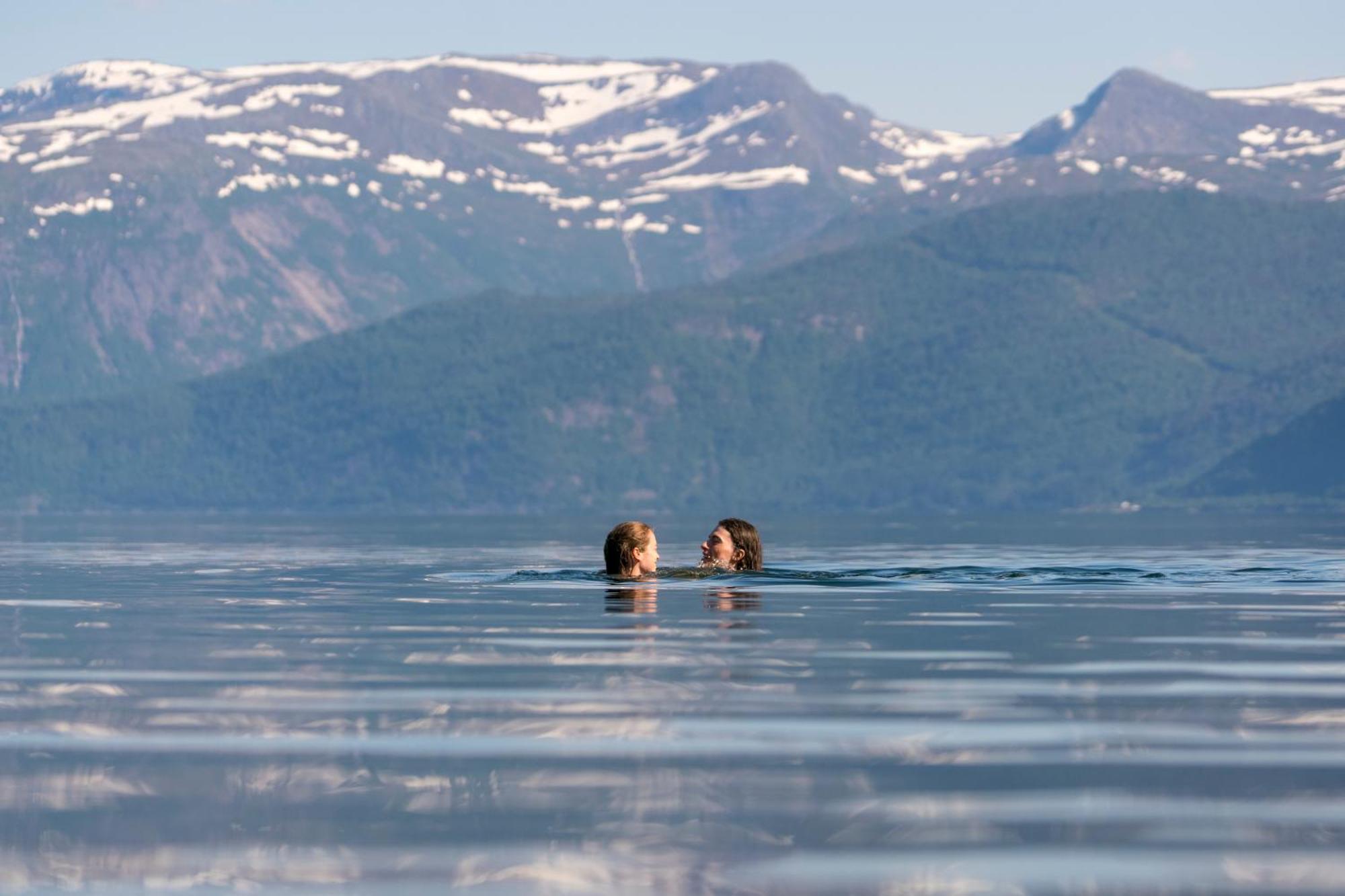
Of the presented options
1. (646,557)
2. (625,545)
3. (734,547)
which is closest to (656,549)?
(646,557)

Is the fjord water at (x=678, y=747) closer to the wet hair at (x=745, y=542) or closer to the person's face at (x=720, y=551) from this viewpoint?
the wet hair at (x=745, y=542)

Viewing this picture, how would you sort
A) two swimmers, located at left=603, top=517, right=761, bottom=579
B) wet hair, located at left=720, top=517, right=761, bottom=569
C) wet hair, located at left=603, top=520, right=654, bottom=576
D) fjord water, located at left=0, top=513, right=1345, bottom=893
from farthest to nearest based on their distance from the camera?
wet hair, located at left=720, top=517, right=761, bottom=569 < two swimmers, located at left=603, top=517, right=761, bottom=579 < wet hair, located at left=603, top=520, right=654, bottom=576 < fjord water, located at left=0, top=513, right=1345, bottom=893

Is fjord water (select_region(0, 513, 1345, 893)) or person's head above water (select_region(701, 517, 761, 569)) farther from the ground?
person's head above water (select_region(701, 517, 761, 569))

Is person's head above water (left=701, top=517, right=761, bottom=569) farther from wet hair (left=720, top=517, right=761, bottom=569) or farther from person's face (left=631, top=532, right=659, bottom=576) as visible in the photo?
person's face (left=631, top=532, right=659, bottom=576)

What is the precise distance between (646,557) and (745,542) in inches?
101

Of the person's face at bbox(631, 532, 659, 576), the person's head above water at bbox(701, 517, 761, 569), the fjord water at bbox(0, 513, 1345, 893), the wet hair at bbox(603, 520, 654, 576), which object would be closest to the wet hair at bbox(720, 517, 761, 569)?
the person's head above water at bbox(701, 517, 761, 569)

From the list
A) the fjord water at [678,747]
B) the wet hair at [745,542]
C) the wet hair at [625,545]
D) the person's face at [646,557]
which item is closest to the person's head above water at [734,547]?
the wet hair at [745,542]

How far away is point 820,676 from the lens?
75.0 ft

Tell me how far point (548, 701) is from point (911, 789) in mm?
6341

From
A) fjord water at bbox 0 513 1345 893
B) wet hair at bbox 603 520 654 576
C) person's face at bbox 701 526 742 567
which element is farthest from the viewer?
person's face at bbox 701 526 742 567

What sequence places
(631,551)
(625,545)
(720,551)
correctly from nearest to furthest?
1. (625,545)
2. (631,551)
3. (720,551)

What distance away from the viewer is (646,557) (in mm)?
41031

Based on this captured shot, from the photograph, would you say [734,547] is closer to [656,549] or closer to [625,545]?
[656,549]

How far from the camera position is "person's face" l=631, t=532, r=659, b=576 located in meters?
40.3
